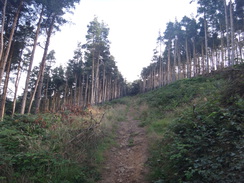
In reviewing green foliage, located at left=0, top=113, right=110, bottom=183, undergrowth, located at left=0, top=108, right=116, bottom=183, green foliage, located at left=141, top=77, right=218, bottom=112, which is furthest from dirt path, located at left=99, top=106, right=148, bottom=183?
green foliage, located at left=141, top=77, right=218, bottom=112

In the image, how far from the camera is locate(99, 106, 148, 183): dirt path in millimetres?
4664

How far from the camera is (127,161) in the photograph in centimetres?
581

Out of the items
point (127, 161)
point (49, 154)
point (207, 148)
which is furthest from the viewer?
point (127, 161)

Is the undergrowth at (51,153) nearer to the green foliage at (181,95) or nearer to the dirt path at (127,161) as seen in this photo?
the dirt path at (127,161)

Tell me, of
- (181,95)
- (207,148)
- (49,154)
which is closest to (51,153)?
(49,154)

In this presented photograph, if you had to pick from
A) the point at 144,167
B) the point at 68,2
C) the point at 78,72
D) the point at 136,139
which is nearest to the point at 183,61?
the point at 78,72

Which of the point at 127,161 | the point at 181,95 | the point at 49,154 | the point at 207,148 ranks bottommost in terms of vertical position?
the point at 127,161

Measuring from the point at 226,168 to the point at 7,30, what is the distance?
642 inches

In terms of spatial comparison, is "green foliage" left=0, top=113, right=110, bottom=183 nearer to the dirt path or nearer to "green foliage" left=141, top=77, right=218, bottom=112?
the dirt path

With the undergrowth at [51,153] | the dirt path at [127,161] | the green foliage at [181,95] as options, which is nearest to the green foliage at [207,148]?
the dirt path at [127,161]

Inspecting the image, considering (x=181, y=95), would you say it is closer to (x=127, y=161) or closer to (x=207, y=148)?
(x=127, y=161)

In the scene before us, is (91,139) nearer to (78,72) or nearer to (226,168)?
(226,168)

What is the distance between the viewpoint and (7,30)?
12.6m

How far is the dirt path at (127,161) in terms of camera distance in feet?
15.3
